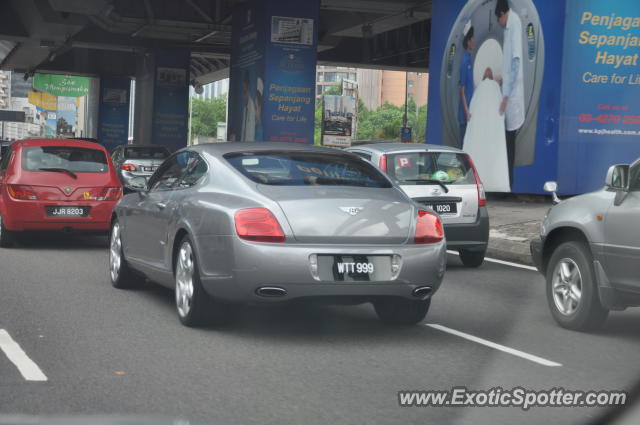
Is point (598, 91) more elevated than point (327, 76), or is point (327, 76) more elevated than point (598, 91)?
point (327, 76)

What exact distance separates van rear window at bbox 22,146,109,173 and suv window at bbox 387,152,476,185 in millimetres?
4158

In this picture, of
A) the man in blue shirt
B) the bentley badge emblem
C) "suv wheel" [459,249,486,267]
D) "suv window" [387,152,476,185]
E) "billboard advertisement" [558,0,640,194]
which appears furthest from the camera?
the man in blue shirt

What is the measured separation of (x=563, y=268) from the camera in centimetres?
783

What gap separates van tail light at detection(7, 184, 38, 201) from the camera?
12906mm

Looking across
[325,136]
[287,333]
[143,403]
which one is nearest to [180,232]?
[287,333]

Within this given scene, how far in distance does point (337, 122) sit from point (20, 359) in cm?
5420

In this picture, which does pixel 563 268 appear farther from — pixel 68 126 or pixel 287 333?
pixel 68 126

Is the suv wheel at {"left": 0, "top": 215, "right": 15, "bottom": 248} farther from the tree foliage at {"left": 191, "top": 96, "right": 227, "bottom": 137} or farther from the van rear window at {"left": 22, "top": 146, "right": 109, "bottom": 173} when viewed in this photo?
the tree foliage at {"left": 191, "top": 96, "right": 227, "bottom": 137}

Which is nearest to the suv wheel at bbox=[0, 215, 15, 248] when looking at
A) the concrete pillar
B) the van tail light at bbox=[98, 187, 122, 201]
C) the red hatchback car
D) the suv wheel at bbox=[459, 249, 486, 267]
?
the red hatchback car

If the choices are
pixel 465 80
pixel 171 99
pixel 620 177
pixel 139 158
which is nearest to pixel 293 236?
pixel 620 177

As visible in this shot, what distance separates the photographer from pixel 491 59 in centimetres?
2281

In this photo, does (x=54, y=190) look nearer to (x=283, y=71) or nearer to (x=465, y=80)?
(x=465, y=80)

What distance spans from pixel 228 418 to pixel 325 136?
53.8m

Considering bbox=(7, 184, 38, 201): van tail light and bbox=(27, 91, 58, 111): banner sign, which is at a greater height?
bbox=(27, 91, 58, 111): banner sign
